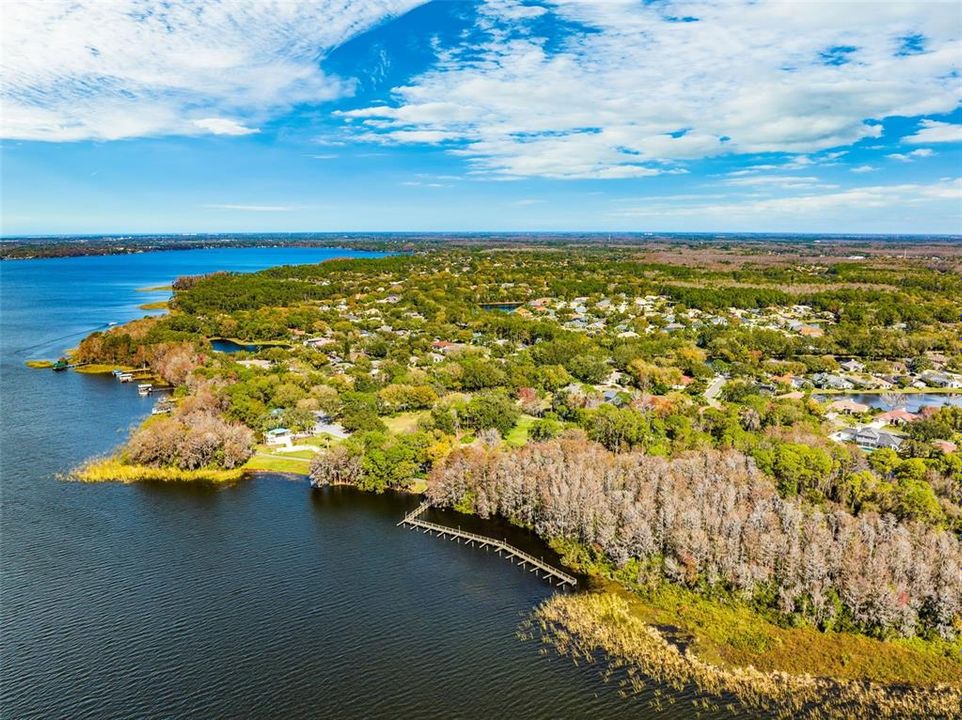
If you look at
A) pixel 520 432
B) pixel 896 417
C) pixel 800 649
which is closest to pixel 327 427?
pixel 520 432

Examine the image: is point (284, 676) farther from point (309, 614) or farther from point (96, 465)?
point (96, 465)

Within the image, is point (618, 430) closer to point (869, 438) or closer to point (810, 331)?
point (869, 438)

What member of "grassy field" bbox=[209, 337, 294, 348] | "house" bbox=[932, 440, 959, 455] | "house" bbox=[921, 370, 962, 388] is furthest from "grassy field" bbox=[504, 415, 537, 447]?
"house" bbox=[921, 370, 962, 388]

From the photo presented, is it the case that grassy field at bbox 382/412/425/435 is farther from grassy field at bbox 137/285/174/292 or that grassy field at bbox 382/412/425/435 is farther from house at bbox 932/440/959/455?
grassy field at bbox 137/285/174/292

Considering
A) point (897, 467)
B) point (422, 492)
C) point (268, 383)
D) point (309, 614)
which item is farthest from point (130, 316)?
point (897, 467)

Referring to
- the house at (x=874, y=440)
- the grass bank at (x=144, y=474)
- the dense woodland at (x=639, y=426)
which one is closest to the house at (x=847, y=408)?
the dense woodland at (x=639, y=426)

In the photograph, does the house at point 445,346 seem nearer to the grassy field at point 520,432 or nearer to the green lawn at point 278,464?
the grassy field at point 520,432
